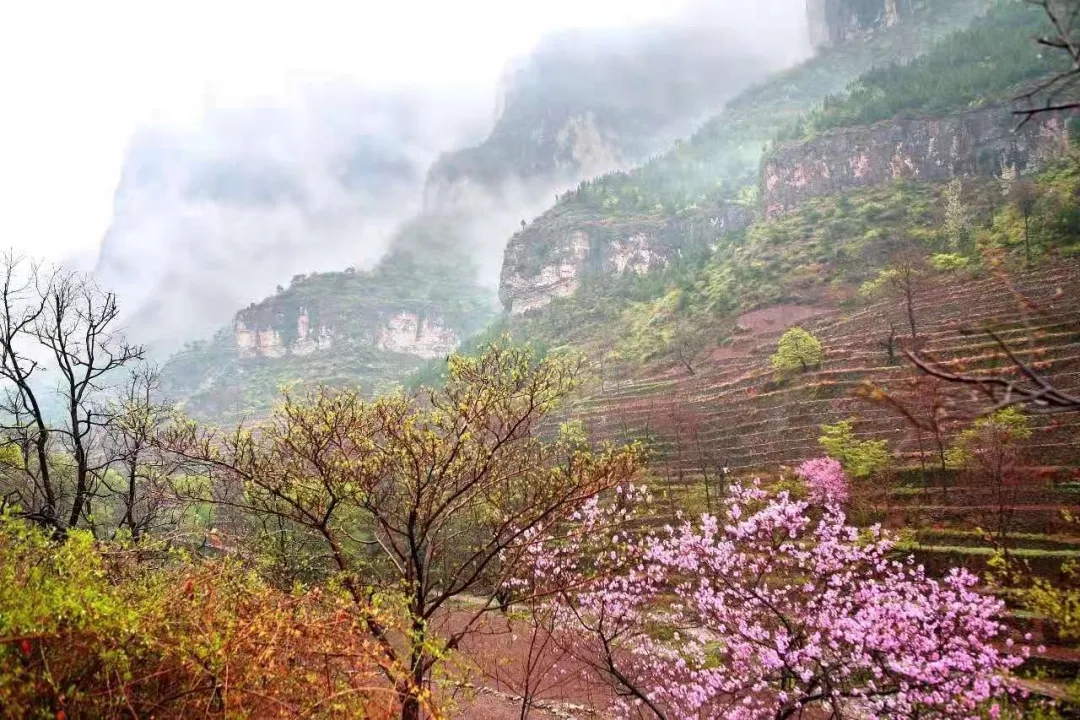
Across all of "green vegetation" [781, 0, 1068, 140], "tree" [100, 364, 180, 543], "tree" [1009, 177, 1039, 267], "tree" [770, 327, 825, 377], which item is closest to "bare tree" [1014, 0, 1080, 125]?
"tree" [100, 364, 180, 543]

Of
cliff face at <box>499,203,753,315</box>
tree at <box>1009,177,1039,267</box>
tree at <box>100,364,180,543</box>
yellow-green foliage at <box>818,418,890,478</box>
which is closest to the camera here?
tree at <box>100,364,180,543</box>

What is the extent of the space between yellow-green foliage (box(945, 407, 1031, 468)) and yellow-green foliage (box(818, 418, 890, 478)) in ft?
9.35

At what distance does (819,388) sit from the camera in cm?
4225

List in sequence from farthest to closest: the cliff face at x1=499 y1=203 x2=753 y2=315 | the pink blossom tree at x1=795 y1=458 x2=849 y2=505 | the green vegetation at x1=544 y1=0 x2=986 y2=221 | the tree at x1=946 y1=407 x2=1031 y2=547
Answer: the green vegetation at x1=544 y1=0 x2=986 y2=221 → the cliff face at x1=499 y1=203 x2=753 y2=315 → the pink blossom tree at x1=795 y1=458 x2=849 y2=505 → the tree at x1=946 y1=407 x2=1031 y2=547

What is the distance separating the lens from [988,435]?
2458 centimetres

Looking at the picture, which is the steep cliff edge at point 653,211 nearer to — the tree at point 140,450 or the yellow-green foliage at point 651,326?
the yellow-green foliage at point 651,326

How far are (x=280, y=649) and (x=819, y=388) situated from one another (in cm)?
4492

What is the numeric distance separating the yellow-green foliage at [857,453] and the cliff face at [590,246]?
386 feet

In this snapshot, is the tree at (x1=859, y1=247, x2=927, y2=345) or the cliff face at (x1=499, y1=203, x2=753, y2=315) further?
the cliff face at (x1=499, y1=203, x2=753, y2=315)

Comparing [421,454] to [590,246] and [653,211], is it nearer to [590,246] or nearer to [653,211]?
[590,246]

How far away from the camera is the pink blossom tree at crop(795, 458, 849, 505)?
91.0 feet

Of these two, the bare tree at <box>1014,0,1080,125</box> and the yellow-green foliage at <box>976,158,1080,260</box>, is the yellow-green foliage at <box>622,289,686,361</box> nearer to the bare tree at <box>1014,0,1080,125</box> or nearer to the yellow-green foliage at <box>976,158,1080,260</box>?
the yellow-green foliage at <box>976,158,1080,260</box>

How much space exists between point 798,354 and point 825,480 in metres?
20.3

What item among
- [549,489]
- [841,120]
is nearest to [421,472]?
[549,489]
